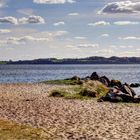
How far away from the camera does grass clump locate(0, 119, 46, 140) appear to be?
2030cm

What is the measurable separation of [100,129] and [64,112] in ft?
28.1

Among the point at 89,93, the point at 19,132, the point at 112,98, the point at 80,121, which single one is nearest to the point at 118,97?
the point at 112,98

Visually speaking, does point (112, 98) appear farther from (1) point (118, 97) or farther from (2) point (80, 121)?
(2) point (80, 121)

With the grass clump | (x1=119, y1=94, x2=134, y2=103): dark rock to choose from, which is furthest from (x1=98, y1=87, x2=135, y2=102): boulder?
the grass clump

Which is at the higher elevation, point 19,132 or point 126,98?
point 19,132

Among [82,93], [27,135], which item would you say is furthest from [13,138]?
[82,93]

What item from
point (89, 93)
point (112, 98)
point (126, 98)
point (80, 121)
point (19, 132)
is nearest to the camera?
point (19, 132)

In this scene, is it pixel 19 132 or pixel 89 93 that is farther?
pixel 89 93

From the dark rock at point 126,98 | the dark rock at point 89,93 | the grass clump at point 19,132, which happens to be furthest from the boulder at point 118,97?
the grass clump at point 19,132

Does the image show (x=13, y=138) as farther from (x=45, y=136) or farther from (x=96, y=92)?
(x=96, y=92)

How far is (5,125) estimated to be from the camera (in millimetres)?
23703

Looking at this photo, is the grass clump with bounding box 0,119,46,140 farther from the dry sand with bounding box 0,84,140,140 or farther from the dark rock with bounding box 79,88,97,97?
the dark rock with bounding box 79,88,97,97

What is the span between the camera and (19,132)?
2162cm

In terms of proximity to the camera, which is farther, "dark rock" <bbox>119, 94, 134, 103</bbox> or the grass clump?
"dark rock" <bbox>119, 94, 134, 103</bbox>
